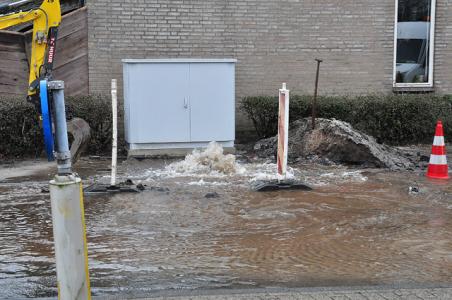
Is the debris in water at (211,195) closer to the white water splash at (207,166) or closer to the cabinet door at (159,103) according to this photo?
the white water splash at (207,166)

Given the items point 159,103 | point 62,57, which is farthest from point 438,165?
point 62,57

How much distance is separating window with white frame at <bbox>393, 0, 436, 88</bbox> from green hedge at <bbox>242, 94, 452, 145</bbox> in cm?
155

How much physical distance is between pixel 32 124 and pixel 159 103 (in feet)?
7.62

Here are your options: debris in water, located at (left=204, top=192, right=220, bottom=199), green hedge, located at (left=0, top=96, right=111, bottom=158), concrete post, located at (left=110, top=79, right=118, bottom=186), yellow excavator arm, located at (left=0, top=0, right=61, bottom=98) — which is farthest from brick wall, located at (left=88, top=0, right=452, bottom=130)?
debris in water, located at (left=204, top=192, right=220, bottom=199)

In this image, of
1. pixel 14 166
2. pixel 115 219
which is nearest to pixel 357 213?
pixel 115 219

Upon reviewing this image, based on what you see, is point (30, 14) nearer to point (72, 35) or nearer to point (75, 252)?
point (72, 35)

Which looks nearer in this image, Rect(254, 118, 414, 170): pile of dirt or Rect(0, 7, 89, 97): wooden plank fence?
Rect(254, 118, 414, 170): pile of dirt

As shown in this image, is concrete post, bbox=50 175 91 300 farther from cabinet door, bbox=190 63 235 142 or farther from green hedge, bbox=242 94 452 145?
green hedge, bbox=242 94 452 145

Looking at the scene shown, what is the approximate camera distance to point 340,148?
1036 cm

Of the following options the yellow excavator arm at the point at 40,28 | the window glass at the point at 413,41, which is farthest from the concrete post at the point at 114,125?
the window glass at the point at 413,41

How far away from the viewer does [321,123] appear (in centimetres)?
1077

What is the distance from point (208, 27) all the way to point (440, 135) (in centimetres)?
565

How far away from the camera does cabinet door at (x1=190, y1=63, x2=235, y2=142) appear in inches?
451

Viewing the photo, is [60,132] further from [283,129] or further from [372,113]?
[372,113]
